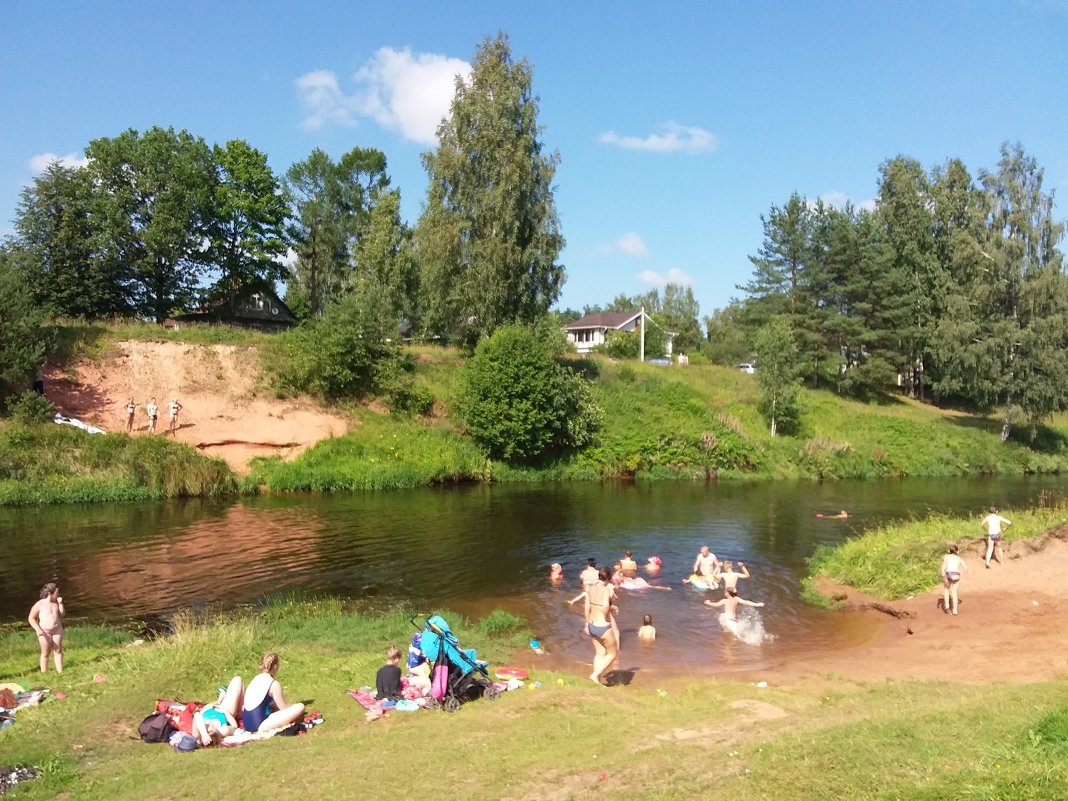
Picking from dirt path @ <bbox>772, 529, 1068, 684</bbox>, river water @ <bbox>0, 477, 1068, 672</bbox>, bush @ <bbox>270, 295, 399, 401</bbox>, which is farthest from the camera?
bush @ <bbox>270, 295, 399, 401</bbox>

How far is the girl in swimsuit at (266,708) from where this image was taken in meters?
10.4

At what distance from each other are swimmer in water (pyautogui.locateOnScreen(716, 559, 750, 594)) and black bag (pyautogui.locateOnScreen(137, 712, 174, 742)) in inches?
518

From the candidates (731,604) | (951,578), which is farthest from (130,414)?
(951,578)

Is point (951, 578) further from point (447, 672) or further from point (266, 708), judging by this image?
point (266, 708)

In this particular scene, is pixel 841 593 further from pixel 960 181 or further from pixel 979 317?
pixel 960 181

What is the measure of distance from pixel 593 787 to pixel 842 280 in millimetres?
63714

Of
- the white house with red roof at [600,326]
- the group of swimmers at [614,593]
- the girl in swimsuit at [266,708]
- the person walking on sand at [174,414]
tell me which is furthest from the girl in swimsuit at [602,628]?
the white house with red roof at [600,326]

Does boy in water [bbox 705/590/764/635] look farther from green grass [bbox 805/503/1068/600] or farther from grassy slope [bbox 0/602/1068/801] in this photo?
grassy slope [bbox 0/602/1068/801]

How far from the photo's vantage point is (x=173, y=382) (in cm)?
4303

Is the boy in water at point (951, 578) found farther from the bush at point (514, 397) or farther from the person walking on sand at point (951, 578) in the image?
the bush at point (514, 397)

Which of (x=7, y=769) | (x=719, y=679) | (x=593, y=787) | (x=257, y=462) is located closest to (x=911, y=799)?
(x=593, y=787)

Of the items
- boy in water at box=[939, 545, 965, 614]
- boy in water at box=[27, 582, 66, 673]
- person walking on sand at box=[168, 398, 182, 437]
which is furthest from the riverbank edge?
person walking on sand at box=[168, 398, 182, 437]

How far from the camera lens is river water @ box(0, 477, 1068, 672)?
1820 cm

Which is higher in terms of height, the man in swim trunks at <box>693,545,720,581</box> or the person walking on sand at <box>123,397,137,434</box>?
the person walking on sand at <box>123,397,137,434</box>
